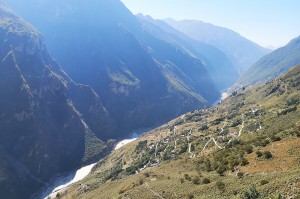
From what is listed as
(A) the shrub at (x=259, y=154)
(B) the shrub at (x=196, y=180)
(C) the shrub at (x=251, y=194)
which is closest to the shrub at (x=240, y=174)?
(B) the shrub at (x=196, y=180)

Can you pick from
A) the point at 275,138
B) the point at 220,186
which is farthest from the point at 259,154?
the point at 220,186

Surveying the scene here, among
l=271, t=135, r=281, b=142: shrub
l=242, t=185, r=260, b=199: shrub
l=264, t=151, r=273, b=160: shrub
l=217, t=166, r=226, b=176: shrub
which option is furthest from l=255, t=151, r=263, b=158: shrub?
l=242, t=185, r=260, b=199: shrub

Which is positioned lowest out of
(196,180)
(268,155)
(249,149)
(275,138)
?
(268,155)

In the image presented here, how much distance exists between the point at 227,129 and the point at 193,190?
337 ft

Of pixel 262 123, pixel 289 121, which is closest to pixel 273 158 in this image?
pixel 289 121

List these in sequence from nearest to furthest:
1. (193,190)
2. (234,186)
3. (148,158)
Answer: (234,186), (193,190), (148,158)

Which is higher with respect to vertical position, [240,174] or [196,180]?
[196,180]

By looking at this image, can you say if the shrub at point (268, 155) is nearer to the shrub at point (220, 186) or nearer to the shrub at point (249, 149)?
the shrub at point (249, 149)

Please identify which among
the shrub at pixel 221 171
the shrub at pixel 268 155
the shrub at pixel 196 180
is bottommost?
the shrub at pixel 268 155

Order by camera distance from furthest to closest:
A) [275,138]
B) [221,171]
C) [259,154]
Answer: [275,138] < [259,154] < [221,171]

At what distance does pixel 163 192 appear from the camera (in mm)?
89312

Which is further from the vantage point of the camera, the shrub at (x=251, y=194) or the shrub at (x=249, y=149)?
the shrub at (x=249, y=149)

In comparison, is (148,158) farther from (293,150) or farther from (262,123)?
(293,150)

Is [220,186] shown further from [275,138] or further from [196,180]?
[275,138]
